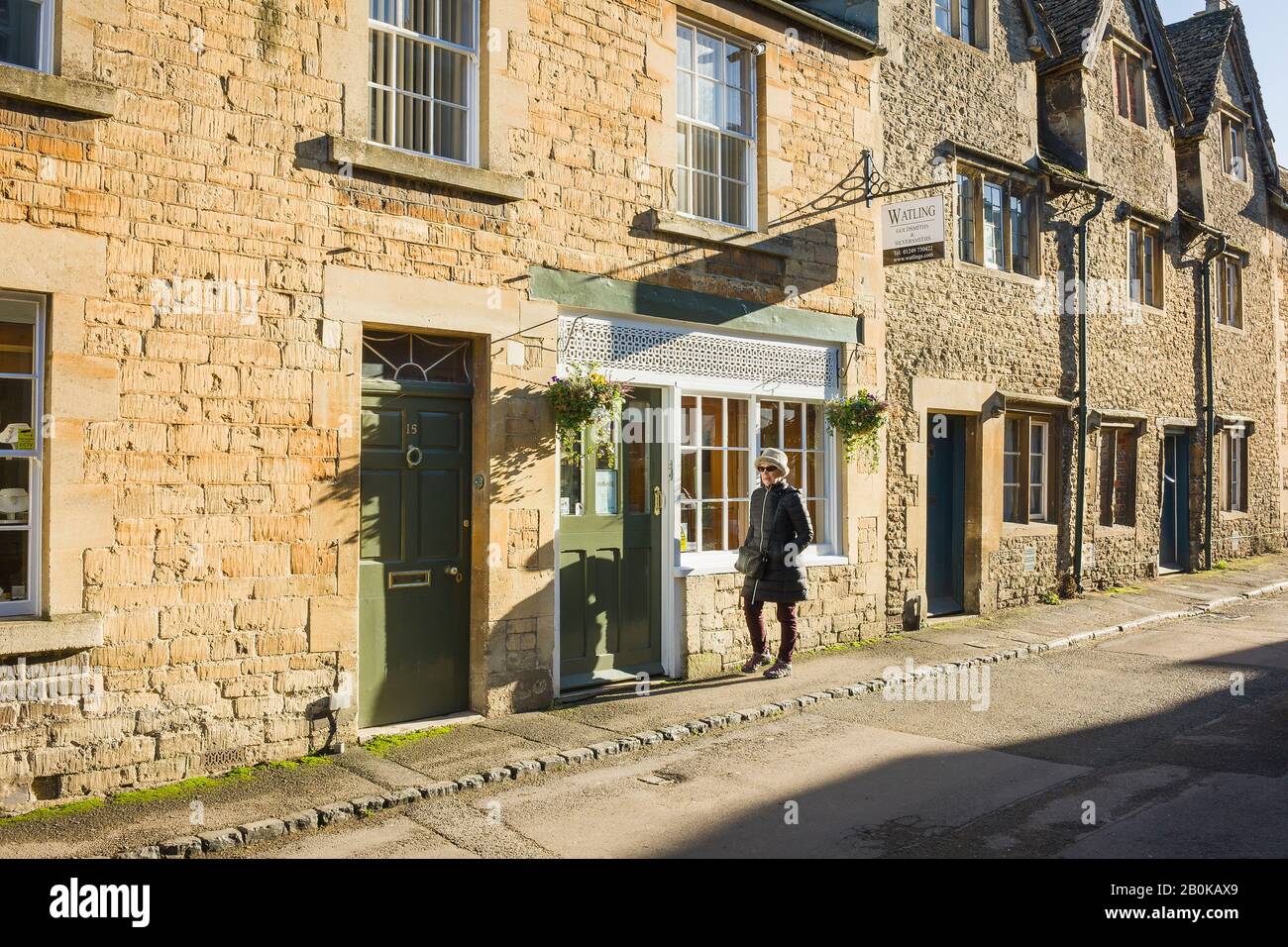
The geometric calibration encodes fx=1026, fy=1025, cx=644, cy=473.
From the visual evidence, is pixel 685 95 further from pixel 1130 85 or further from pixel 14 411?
pixel 1130 85

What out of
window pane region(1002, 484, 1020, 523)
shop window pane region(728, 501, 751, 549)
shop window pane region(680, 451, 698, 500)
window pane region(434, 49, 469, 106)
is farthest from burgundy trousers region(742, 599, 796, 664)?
window pane region(1002, 484, 1020, 523)

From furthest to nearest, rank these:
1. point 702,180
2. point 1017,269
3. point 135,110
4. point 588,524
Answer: point 1017,269 < point 702,180 < point 588,524 < point 135,110

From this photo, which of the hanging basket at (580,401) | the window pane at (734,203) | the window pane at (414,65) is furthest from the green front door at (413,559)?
the window pane at (734,203)

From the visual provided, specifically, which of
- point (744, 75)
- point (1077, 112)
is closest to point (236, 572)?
point (744, 75)

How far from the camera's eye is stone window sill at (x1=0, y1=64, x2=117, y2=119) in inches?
234

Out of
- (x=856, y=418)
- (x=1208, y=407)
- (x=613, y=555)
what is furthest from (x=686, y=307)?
(x=1208, y=407)

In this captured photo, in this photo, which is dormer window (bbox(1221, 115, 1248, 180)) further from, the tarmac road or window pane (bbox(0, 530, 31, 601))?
window pane (bbox(0, 530, 31, 601))

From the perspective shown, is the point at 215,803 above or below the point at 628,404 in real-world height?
below

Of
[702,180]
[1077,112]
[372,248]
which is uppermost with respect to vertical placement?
[1077,112]

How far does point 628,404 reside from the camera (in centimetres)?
952

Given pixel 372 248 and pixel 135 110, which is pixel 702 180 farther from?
pixel 135 110

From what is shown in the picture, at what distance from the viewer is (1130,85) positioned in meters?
18.0

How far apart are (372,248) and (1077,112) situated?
514 inches
